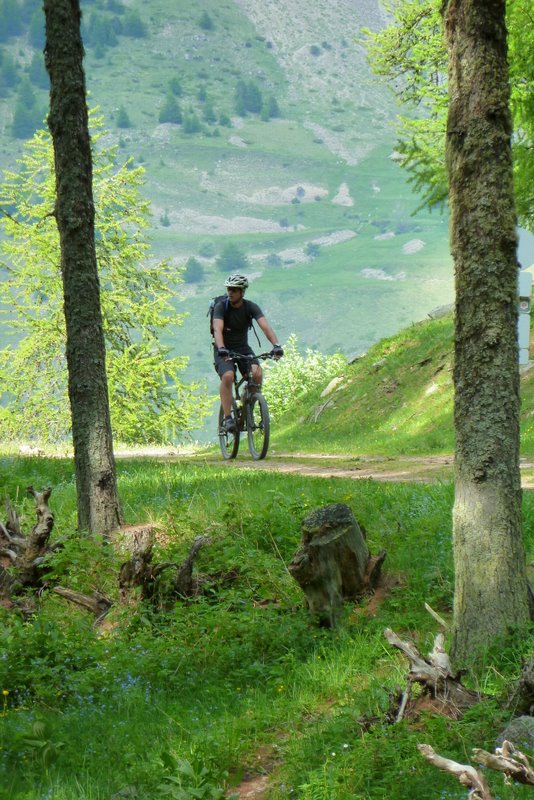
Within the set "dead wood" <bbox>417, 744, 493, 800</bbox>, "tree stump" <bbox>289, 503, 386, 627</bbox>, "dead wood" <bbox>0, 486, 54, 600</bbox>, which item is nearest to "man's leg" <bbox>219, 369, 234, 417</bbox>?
"dead wood" <bbox>0, 486, 54, 600</bbox>

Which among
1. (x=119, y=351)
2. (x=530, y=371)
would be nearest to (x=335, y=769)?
(x=530, y=371)

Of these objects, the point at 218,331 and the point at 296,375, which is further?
the point at 296,375

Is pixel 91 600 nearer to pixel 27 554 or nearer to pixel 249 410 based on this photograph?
pixel 27 554

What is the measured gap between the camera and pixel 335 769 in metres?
4.55

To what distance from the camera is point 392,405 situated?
23469 mm

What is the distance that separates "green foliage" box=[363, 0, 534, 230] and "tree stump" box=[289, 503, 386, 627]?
12.5m

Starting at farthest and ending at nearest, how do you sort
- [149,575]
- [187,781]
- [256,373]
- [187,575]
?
[256,373] < [149,575] < [187,575] < [187,781]

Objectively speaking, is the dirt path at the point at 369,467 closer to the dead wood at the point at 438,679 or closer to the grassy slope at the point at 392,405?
the grassy slope at the point at 392,405

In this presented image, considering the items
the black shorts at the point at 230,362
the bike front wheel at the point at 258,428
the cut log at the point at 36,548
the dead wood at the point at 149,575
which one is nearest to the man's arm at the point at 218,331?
the black shorts at the point at 230,362

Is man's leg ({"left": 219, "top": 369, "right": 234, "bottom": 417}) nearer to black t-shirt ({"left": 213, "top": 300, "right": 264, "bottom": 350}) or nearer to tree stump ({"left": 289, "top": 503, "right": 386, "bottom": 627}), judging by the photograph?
black t-shirt ({"left": 213, "top": 300, "right": 264, "bottom": 350})

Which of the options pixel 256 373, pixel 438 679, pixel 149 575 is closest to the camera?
pixel 438 679

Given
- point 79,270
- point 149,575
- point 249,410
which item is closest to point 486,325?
point 149,575

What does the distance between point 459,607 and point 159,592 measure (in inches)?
117

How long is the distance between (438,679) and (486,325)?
6.18 ft
